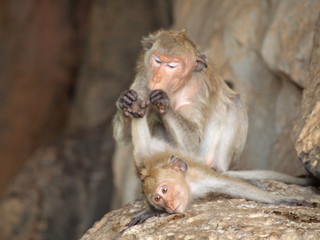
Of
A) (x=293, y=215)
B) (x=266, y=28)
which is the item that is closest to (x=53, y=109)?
(x=266, y=28)

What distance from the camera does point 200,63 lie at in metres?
6.24

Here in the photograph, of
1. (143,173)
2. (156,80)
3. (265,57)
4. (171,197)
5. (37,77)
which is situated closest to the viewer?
(171,197)

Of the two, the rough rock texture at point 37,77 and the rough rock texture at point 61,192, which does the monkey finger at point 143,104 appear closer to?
the rough rock texture at point 61,192

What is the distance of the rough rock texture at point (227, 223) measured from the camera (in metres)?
4.34

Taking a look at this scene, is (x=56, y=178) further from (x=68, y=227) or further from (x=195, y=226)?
(x=195, y=226)

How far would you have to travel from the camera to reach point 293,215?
4.66 metres

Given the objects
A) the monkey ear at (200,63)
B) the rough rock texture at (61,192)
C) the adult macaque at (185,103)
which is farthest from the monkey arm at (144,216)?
the rough rock texture at (61,192)

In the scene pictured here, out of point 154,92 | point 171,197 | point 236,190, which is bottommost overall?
point 236,190

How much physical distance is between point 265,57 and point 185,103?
1.81 meters

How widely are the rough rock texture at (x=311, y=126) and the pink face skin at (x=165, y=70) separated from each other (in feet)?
3.97

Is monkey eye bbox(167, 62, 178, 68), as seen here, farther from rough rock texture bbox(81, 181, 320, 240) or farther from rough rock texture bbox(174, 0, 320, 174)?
rough rock texture bbox(81, 181, 320, 240)

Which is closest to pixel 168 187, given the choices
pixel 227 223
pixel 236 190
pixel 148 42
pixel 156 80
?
pixel 236 190

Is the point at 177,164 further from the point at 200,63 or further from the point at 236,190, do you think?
the point at 200,63

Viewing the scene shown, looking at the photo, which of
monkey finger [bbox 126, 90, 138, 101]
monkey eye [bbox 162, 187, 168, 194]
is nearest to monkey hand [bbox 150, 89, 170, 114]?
monkey finger [bbox 126, 90, 138, 101]
